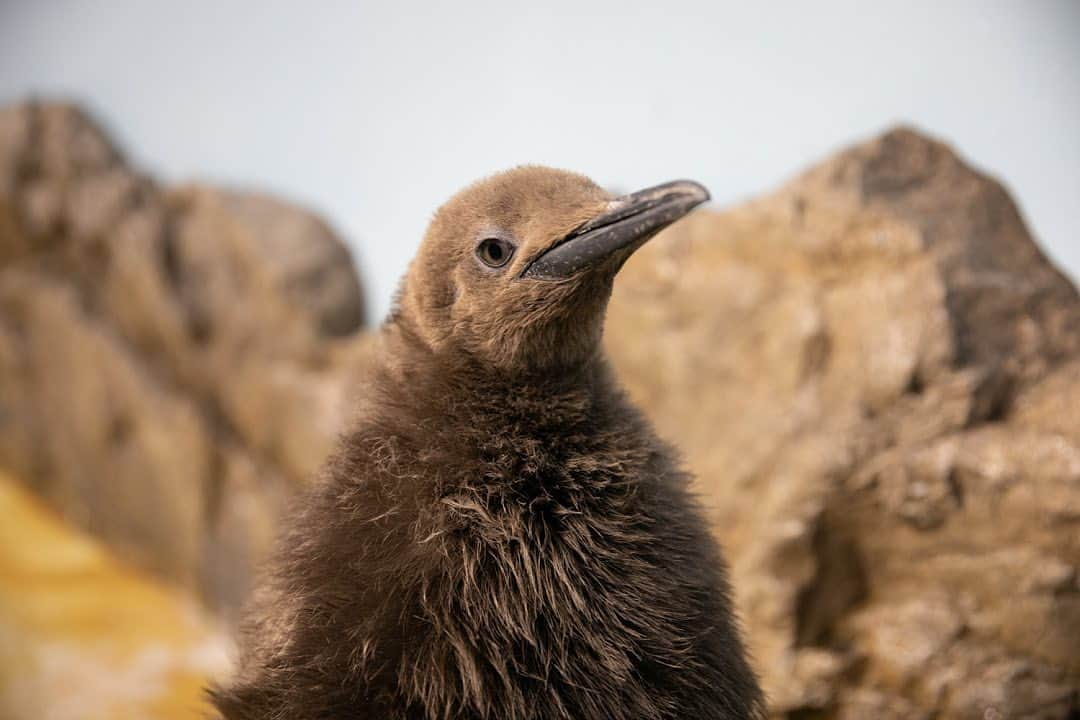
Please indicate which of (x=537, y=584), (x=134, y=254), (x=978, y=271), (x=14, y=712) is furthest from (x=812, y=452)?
(x=134, y=254)

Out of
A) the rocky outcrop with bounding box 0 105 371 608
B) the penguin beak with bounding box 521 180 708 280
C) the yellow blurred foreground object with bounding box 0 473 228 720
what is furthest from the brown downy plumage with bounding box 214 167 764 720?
the rocky outcrop with bounding box 0 105 371 608

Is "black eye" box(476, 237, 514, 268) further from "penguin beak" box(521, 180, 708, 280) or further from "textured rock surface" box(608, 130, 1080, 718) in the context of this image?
"textured rock surface" box(608, 130, 1080, 718)

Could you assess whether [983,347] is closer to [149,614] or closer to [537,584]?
[537,584]

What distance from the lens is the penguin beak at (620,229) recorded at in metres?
1.50

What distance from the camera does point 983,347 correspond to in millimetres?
2461

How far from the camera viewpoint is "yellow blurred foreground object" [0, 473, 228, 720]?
13.1 feet

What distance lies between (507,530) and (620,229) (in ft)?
1.77

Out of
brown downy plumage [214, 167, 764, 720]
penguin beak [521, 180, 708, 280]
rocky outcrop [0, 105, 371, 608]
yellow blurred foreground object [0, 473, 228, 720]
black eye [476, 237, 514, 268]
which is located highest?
rocky outcrop [0, 105, 371, 608]

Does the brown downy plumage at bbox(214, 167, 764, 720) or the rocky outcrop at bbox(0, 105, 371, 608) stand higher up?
the rocky outcrop at bbox(0, 105, 371, 608)

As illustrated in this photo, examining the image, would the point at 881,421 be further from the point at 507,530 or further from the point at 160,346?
the point at 160,346

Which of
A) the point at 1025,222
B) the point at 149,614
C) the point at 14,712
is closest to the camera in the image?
the point at 1025,222

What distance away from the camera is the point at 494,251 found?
1.72 m

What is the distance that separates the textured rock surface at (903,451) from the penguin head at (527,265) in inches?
43.8

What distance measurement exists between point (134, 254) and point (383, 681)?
Result: 162 inches
